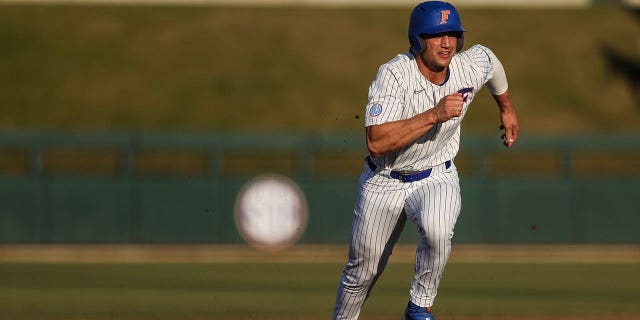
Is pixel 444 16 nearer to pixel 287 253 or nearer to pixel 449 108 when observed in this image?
pixel 449 108

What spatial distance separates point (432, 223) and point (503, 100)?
1.35 metres

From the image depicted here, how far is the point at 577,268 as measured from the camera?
19016mm

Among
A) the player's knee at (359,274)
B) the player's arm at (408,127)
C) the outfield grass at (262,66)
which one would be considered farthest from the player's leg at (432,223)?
the outfield grass at (262,66)

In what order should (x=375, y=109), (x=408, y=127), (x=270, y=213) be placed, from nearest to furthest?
Result: (x=408, y=127) → (x=375, y=109) → (x=270, y=213)

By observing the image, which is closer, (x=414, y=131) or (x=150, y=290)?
(x=414, y=131)

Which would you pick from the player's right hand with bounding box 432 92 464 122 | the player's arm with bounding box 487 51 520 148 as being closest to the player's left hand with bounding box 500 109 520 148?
the player's arm with bounding box 487 51 520 148

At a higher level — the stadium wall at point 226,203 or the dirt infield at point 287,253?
the stadium wall at point 226,203

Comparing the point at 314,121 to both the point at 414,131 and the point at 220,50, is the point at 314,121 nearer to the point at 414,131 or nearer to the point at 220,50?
the point at 220,50

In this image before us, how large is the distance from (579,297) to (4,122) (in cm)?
2282

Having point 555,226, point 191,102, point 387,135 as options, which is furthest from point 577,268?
point 191,102

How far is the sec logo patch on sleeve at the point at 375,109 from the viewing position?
24.1 ft

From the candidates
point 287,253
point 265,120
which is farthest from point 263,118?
point 287,253

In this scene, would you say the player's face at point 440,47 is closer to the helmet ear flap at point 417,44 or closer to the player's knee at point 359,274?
the helmet ear flap at point 417,44

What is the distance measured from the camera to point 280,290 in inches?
610
